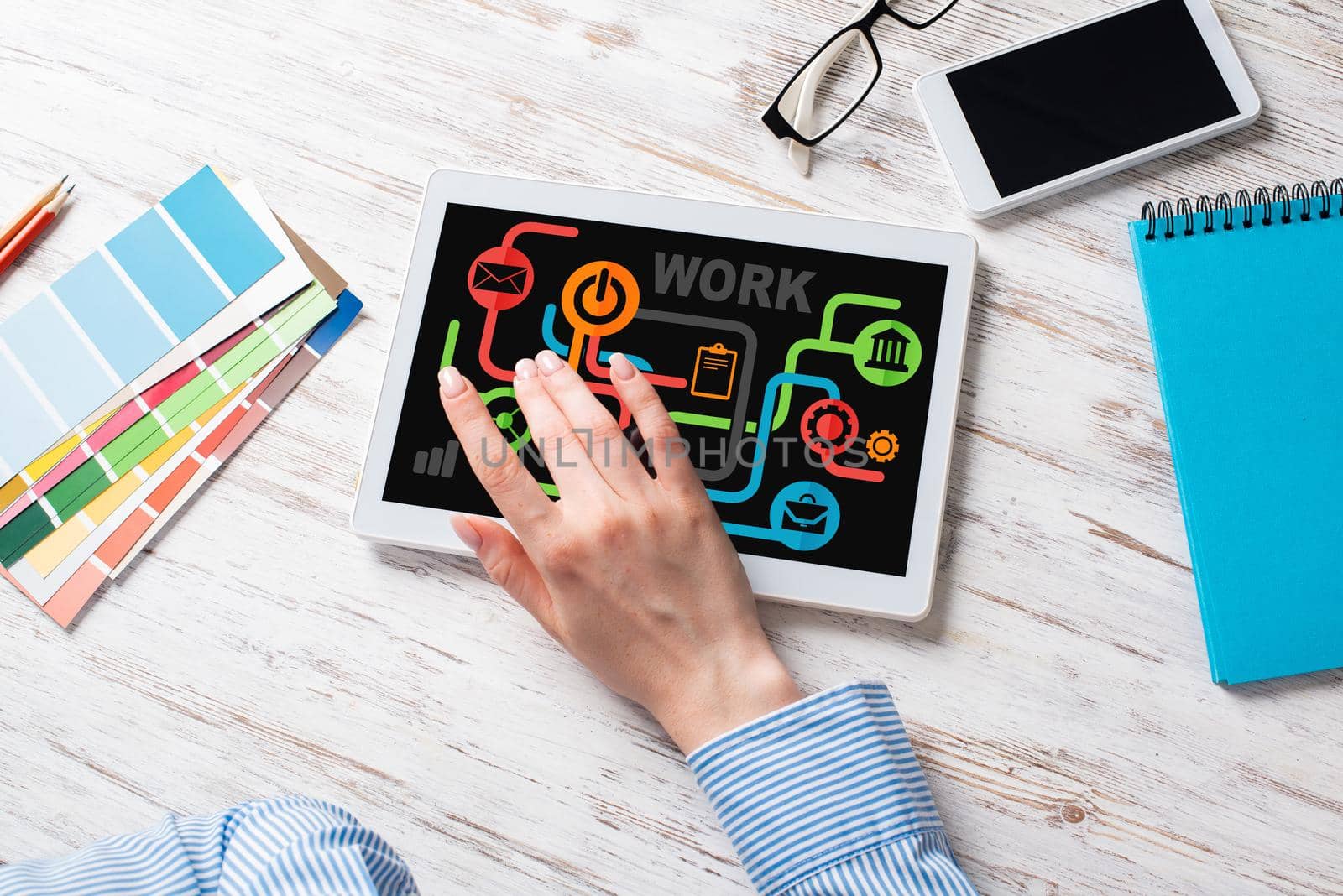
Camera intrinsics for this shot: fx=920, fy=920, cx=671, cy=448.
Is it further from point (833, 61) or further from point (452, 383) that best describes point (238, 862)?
point (833, 61)

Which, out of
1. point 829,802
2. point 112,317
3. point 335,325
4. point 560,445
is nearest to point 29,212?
point 112,317

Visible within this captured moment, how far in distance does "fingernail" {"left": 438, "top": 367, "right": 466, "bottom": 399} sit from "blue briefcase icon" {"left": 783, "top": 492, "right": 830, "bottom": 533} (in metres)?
0.26

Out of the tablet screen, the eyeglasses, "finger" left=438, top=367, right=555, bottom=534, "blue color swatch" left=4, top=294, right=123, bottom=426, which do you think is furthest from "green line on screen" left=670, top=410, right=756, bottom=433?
"blue color swatch" left=4, top=294, right=123, bottom=426

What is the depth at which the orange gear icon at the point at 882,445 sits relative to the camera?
0.70 m

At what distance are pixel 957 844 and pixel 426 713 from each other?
413 millimetres

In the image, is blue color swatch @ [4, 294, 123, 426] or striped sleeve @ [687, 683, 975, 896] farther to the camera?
blue color swatch @ [4, 294, 123, 426]

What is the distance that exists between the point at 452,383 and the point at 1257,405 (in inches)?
24.1

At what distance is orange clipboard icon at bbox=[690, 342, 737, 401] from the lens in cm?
72

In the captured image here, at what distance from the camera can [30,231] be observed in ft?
2.54

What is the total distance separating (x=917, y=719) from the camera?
0.70 metres

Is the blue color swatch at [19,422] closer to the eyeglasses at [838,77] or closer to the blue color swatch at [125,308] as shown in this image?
the blue color swatch at [125,308]

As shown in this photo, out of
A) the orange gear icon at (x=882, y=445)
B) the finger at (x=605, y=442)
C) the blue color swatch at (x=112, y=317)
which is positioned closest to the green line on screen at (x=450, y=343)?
the finger at (x=605, y=442)

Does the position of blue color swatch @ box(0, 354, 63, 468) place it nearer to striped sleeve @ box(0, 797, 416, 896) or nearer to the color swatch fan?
the color swatch fan

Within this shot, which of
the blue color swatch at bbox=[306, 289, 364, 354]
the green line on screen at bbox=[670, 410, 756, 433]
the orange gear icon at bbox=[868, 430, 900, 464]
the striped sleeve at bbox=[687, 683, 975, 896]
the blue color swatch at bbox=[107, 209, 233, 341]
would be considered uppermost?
the blue color swatch at bbox=[107, 209, 233, 341]
